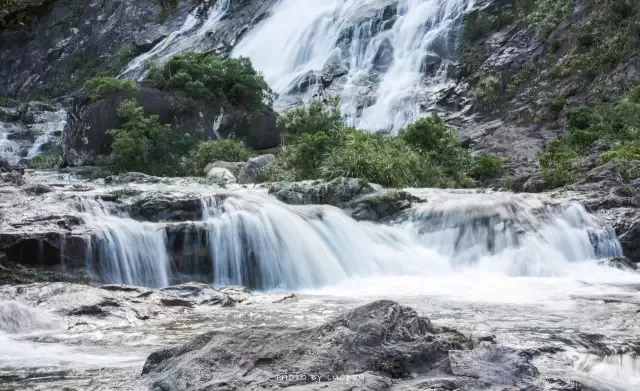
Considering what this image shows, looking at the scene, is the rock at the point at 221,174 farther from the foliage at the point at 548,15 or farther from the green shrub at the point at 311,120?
the foliage at the point at 548,15

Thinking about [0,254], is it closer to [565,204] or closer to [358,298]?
[358,298]

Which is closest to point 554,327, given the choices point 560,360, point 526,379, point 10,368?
point 560,360

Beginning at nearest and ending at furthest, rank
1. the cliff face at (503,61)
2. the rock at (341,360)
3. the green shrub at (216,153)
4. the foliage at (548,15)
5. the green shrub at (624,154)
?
the rock at (341,360) → the green shrub at (624,154) → the green shrub at (216,153) → the cliff face at (503,61) → the foliage at (548,15)

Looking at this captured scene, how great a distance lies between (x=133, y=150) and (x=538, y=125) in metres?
16.3

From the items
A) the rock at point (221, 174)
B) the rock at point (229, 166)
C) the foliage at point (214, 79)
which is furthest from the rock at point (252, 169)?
the foliage at point (214, 79)

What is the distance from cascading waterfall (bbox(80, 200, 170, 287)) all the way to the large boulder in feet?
50.8

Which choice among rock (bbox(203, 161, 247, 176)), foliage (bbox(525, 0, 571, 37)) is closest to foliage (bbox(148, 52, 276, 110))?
rock (bbox(203, 161, 247, 176))

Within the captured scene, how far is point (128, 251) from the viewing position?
12352 mm

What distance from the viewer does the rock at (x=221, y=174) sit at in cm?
2276

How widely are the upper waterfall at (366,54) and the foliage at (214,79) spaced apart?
582 cm

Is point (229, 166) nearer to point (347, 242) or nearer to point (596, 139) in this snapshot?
→ point (347, 242)

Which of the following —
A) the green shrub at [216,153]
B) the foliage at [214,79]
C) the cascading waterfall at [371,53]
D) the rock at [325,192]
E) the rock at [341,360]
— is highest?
the cascading waterfall at [371,53]

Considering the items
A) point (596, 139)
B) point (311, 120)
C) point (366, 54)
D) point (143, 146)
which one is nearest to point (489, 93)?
point (366, 54)

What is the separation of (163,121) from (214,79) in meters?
3.29
